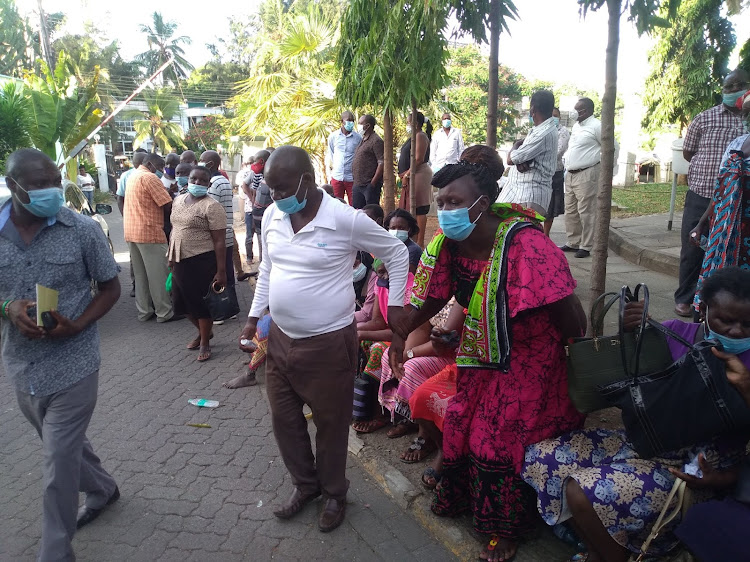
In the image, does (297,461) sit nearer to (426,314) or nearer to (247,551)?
(247,551)

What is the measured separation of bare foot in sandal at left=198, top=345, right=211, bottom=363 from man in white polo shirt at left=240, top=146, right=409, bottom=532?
2992 millimetres

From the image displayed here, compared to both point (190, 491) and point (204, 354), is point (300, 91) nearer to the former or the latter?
point (204, 354)

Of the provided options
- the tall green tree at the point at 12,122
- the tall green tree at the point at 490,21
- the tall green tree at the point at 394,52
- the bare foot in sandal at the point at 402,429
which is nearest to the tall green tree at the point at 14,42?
the tall green tree at the point at 12,122

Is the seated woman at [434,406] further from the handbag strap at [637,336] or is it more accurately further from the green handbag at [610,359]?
the handbag strap at [637,336]

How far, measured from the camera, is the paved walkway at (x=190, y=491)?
3.06 meters

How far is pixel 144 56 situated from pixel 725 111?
5655 centimetres

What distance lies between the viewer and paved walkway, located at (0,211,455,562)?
10.0ft

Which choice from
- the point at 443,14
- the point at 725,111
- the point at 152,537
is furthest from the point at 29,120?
the point at 725,111

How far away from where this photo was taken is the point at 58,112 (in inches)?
360

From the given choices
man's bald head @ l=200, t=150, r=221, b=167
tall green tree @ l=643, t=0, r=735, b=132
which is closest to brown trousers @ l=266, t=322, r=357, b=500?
man's bald head @ l=200, t=150, r=221, b=167

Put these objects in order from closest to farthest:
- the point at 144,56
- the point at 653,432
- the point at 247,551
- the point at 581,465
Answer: the point at 653,432, the point at 581,465, the point at 247,551, the point at 144,56

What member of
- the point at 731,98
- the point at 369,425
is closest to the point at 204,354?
the point at 369,425

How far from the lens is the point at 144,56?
2073 inches

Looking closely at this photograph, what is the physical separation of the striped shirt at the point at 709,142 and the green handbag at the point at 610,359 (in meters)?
2.91
